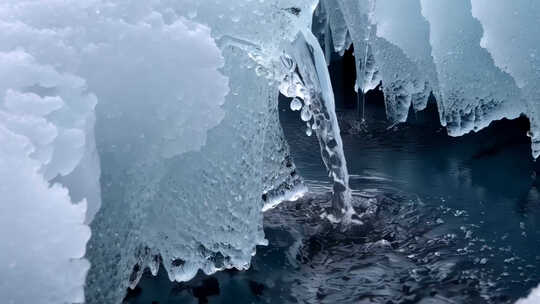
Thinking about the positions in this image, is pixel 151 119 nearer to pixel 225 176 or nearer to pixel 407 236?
pixel 225 176

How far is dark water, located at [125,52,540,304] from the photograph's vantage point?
2.82 metres

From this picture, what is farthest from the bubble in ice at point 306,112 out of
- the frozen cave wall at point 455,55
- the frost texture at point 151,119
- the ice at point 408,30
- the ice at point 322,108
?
the ice at point 408,30

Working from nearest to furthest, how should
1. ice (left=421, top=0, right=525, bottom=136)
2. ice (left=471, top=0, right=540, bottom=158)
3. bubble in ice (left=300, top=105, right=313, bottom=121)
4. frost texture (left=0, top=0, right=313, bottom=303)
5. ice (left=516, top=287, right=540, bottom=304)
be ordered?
1. frost texture (left=0, top=0, right=313, bottom=303)
2. ice (left=516, top=287, right=540, bottom=304)
3. bubble in ice (left=300, top=105, right=313, bottom=121)
4. ice (left=471, top=0, right=540, bottom=158)
5. ice (left=421, top=0, right=525, bottom=136)

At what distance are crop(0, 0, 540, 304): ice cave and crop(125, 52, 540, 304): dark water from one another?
11mm

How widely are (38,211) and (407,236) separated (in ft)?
6.08

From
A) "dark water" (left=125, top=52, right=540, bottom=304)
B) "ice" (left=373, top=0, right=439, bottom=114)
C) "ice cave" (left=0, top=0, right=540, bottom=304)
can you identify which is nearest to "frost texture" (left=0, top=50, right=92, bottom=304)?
"ice cave" (left=0, top=0, right=540, bottom=304)

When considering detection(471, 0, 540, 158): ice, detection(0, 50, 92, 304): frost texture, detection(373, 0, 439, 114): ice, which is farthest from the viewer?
detection(373, 0, 439, 114): ice

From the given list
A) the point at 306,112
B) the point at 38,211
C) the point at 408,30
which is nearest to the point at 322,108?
the point at 306,112

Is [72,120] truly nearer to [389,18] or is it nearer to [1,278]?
[1,278]

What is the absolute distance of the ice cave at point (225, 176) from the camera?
6.83 ft

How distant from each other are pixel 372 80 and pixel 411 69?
1.76 feet

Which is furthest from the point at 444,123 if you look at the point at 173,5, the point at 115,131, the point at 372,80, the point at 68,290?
the point at 68,290

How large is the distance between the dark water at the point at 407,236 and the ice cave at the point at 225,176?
11 mm

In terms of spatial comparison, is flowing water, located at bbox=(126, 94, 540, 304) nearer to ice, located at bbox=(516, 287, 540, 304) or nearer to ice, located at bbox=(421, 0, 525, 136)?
ice, located at bbox=(516, 287, 540, 304)
